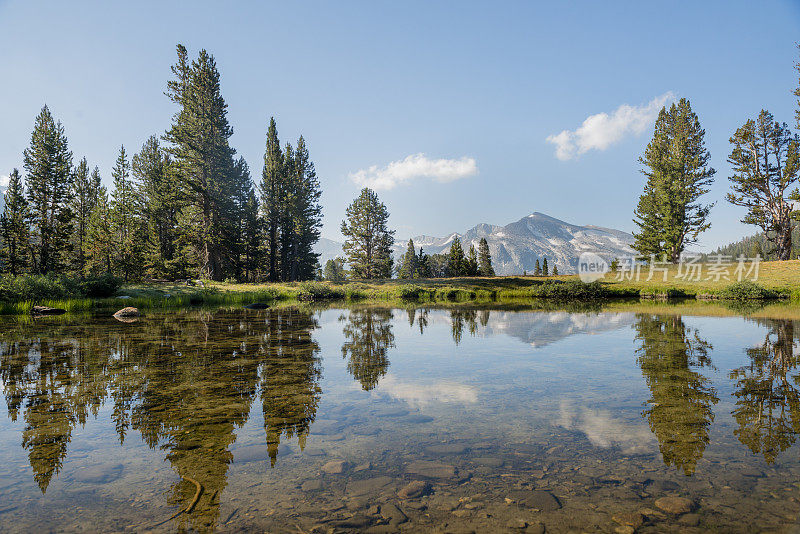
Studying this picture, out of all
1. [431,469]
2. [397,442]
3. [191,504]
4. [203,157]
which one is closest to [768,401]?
[431,469]

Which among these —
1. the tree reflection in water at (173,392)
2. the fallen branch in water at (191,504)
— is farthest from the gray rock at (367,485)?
the fallen branch in water at (191,504)

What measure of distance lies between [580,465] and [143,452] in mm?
4607

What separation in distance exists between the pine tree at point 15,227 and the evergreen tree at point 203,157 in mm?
22812

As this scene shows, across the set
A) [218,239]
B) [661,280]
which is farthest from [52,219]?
[661,280]

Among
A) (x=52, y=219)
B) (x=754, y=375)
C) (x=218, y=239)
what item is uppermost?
(x=52, y=219)

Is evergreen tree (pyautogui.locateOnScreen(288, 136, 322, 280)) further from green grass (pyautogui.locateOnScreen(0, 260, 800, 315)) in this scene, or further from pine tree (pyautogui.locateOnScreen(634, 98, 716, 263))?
pine tree (pyautogui.locateOnScreen(634, 98, 716, 263))

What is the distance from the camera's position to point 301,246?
6512 cm

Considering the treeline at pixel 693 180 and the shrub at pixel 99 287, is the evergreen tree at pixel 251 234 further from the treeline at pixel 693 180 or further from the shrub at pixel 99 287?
the treeline at pixel 693 180

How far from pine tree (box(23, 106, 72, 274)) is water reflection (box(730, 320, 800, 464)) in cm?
6468

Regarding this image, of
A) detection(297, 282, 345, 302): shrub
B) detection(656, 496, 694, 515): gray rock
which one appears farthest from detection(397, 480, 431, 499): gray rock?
detection(297, 282, 345, 302): shrub

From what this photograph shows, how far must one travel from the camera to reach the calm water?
3.08m

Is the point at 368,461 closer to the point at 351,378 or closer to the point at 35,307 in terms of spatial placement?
the point at 351,378

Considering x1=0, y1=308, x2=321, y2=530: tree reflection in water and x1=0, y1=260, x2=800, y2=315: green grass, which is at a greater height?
x1=0, y1=260, x2=800, y2=315: green grass

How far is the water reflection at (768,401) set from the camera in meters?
4.36
